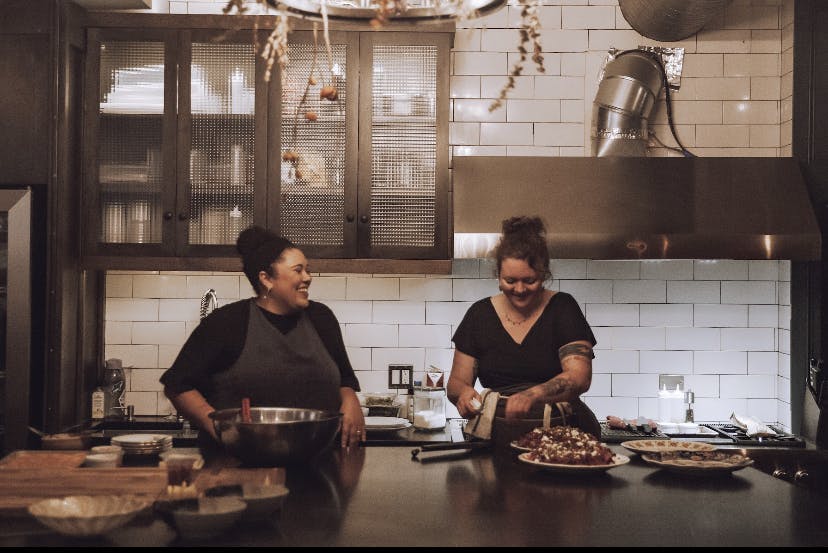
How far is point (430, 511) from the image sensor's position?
214cm

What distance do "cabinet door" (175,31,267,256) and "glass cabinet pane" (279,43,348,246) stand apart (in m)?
0.11

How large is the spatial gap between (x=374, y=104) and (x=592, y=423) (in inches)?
70.3

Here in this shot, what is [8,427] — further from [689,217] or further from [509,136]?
[689,217]

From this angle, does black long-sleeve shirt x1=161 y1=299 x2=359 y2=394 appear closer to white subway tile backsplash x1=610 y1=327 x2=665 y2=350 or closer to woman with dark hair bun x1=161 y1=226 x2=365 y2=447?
woman with dark hair bun x1=161 y1=226 x2=365 y2=447

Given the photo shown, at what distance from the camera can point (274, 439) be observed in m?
2.48

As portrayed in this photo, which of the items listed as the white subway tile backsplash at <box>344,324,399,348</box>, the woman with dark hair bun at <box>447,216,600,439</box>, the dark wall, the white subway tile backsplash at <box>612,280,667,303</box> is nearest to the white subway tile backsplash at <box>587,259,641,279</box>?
the white subway tile backsplash at <box>612,280,667,303</box>

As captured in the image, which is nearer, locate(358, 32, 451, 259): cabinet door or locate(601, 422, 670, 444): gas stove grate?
locate(601, 422, 670, 444): gas stove grate

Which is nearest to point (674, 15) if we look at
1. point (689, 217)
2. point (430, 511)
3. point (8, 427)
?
point (689, 217)

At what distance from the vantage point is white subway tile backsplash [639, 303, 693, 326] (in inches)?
186

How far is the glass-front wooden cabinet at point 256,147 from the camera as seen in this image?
14.2ft

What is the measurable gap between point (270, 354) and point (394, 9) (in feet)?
4.18

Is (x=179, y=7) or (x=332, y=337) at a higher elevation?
(x=179, y=7)

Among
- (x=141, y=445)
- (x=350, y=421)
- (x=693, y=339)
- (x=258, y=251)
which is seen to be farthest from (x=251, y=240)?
(x=693, y=339)

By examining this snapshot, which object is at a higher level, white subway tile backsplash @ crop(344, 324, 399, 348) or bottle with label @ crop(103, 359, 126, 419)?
white subway tile backsplash @ crop(344, 324, 399, 348)
